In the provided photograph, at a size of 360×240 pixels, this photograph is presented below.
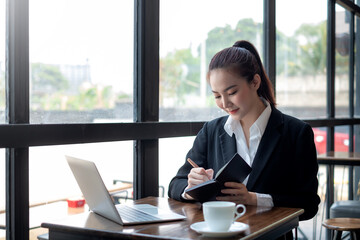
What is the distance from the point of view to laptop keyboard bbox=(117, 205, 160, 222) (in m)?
1.67

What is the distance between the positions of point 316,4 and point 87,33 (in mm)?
3194

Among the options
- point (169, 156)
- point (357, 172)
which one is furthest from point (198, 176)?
point (357, 172)

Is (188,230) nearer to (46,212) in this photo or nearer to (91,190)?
(91,190)

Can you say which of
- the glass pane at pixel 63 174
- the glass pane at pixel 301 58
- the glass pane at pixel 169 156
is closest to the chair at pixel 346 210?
the glass pane at pixel 301 58

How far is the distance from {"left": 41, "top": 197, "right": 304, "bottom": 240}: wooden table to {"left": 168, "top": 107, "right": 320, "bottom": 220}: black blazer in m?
0.17

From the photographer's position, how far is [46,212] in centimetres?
212

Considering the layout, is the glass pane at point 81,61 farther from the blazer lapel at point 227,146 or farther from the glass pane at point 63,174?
the blazer lapel at point 227,146

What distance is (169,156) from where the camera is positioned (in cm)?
279

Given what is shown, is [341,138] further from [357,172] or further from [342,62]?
[342,62]

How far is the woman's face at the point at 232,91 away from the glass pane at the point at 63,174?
61 centimetres

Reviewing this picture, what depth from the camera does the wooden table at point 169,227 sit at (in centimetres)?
149

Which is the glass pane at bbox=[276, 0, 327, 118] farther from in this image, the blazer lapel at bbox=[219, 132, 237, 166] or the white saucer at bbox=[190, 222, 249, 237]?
the white saucer at bbox=[190, 222, 249, 237]

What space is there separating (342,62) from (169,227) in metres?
4.75

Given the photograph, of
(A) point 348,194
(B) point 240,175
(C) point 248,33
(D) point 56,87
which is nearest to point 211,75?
(B) point 240,175
